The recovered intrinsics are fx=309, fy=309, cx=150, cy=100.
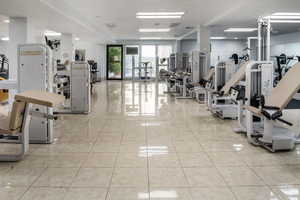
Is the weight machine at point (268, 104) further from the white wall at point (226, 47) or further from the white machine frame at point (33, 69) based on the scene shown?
the white wall at point (226, 47)

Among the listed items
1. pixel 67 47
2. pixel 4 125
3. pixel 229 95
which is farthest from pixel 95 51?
pixel 4 125

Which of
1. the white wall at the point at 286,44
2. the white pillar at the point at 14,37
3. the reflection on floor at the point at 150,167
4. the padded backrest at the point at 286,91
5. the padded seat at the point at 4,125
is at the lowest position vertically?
the reflection on floor at the point at 150,167

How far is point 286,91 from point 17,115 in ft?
11.5

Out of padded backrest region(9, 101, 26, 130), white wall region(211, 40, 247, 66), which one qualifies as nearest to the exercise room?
padded backrest region(9, 101, 26, 130)

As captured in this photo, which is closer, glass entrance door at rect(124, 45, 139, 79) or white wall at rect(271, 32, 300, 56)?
white wall at rect(271, 32, 300, 56)

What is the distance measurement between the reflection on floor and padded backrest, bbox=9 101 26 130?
0.46m

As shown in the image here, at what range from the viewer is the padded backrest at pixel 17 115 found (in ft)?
11.5

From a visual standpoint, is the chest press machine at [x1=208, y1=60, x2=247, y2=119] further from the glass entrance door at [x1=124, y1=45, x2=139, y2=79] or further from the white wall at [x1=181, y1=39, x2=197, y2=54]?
the glass entrance door at [x1=124, y1=45, x2=139, y2=79]

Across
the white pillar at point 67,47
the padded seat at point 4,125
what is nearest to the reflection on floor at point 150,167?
the padded seat at point 4,125

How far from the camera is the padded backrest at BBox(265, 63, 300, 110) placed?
4.12 metres

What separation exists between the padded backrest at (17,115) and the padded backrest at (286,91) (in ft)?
10.7

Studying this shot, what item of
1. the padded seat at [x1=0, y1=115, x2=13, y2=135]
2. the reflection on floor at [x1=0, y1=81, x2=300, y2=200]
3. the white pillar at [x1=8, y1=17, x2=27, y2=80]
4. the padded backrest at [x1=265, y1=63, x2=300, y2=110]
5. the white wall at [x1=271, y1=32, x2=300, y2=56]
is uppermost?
the white wall at [x1=271, y1=32, x2=300, y2=56]

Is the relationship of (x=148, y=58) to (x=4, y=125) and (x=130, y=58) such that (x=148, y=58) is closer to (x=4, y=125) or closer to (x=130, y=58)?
(x=130, y=58)

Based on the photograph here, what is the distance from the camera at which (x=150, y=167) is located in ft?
11.7
